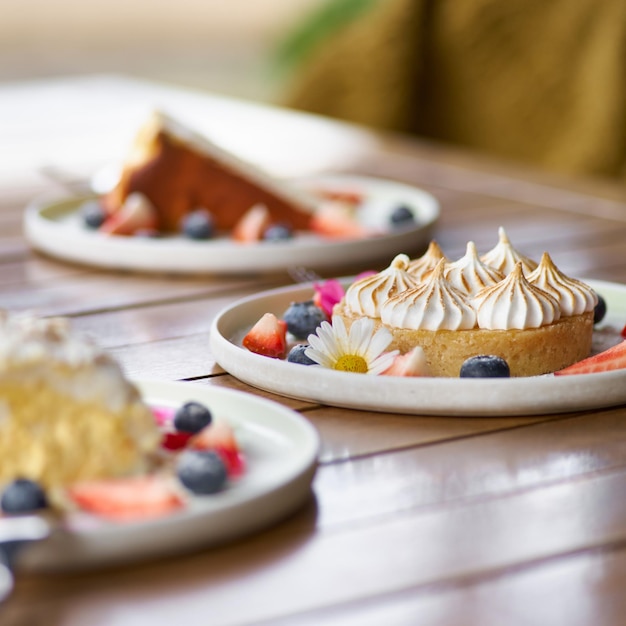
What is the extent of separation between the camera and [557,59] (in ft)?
15.4

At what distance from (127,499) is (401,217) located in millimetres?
1448

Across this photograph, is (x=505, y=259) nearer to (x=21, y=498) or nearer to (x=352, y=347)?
(x=352, y=347)

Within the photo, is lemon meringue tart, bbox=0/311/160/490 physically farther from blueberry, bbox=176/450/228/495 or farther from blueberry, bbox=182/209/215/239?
blueberry, bbox=182/209/215/239

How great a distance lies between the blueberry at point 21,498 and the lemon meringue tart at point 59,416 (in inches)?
0.9

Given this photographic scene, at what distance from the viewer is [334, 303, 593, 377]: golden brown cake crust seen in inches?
54.4

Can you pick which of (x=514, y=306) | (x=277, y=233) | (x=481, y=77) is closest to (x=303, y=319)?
(x=514, y=306)

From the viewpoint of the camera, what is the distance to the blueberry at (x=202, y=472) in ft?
3.25

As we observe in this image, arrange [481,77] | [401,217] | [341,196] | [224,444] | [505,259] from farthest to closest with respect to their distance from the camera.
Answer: [481,77]
[341,196]
[401,217]
[505,259]
[224,444]

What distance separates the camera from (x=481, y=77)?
4.83 meters

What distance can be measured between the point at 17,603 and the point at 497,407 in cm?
57

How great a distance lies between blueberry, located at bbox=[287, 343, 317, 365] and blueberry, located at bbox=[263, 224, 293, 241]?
800 mm

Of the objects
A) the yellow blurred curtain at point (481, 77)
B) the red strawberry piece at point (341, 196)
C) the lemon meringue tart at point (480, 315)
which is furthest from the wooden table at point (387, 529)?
the yellow blurred curtain at point (481, 77)

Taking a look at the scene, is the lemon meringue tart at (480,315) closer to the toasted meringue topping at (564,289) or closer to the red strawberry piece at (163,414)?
the toasted meringue topping at (564,289)

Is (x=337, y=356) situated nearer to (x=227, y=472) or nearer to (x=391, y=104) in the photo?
(x=227, y=472)
